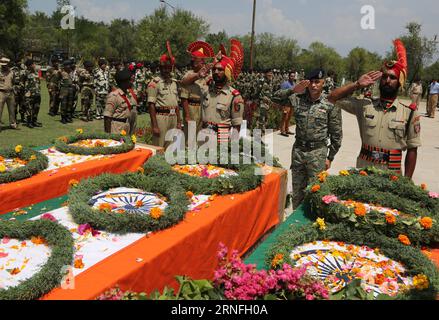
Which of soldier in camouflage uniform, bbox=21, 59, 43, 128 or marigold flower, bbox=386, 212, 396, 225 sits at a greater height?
soldier in camouflage uniform, bbox=21, 59, 43, 128

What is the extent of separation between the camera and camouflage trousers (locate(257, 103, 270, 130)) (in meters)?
12.3

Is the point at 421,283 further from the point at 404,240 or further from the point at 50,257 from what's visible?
the point at 50,257

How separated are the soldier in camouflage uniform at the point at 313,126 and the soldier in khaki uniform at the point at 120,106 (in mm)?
2420

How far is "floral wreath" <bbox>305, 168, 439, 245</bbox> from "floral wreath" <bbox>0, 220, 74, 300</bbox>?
2.08 m

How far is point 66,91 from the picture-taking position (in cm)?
1152

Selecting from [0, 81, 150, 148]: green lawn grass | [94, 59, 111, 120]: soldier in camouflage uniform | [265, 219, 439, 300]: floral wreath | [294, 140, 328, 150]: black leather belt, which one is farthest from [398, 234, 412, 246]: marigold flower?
[94, 59, 111, 120]: soldier in camouflage uniform

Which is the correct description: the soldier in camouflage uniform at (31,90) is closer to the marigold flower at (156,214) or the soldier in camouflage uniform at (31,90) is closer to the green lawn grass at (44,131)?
the green lawn grass at (44,131)

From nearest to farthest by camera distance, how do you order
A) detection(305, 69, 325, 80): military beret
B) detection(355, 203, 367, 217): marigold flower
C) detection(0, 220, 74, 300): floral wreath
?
detection(0, 220, 74, 300): floral wreath
detection(355, 203, 367, 217): marigold flower
detection(305, 69, 325, 80): military beret

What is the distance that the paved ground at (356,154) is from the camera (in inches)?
321

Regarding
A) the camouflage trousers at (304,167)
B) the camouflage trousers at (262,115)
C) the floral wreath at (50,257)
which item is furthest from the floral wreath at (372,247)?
the camouflage trousers at (262,115)

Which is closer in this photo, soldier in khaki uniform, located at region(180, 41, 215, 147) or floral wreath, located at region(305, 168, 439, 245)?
floral wreath, located at region(305, 168, 439, 245)

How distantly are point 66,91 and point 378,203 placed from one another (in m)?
10.6

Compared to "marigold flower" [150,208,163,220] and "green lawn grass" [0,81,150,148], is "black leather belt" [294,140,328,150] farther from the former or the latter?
"green lawn grass" [0,81,150,148]
